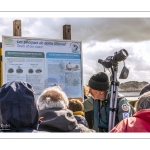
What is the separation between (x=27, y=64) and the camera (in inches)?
131

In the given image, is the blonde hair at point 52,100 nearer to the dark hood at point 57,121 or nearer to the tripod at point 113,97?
the dark hood at point 57,121

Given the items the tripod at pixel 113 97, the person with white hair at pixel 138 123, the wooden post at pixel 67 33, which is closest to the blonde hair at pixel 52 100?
the person with white hair at pixel 138 123

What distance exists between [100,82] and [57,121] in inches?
58.6

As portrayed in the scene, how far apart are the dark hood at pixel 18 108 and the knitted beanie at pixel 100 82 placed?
4.91 feet

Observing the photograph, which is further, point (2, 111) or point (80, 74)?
point (80, 74)

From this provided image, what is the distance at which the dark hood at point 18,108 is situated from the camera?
6.39ft

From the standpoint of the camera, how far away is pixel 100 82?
134 inches

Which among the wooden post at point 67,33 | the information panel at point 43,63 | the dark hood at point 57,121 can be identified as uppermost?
the wooden post at point 67,33

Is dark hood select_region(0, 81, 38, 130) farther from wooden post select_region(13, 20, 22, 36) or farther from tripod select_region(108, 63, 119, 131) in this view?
wooden post select_region(13, 20, 22, 36)

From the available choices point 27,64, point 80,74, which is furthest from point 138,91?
point 27,64
